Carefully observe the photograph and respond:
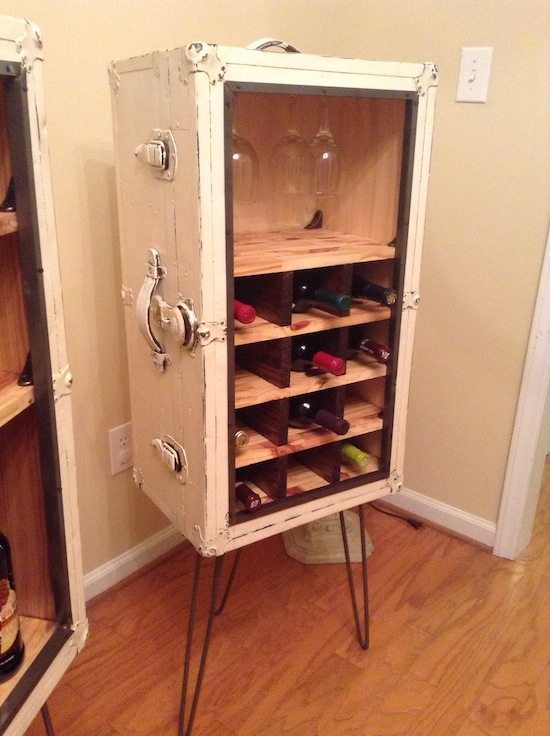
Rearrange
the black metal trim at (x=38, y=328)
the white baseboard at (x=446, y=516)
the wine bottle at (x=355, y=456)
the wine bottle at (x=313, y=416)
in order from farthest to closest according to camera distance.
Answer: the white baseboard at (x=446, y=516), the wine bottle at (x=355, y=456), the wine bottle at (x=313, y=416), the black metal trim at (x=38, y=328)

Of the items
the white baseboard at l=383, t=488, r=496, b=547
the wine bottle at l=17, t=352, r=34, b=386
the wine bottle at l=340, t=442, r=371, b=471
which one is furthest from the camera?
the white baseboard at l=383, t=488, r=496, b=547

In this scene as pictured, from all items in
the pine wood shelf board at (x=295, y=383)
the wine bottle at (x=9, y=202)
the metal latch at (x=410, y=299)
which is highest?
the wine bottle at (x=9, y=202)

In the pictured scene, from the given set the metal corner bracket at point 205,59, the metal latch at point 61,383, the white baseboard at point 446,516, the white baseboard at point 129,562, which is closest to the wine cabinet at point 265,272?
the metal corner bracket at point 205,59

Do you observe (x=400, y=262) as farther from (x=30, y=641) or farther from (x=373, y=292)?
(x=30, y=641)

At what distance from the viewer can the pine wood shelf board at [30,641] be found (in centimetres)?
84

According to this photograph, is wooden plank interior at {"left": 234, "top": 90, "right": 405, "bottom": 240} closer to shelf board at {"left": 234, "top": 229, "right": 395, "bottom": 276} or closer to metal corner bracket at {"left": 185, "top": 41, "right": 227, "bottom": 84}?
shelf board at {"left": 234, "top": 229, "right": 395, "bottom": 276}

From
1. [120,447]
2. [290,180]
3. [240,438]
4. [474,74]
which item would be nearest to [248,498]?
[240,438]

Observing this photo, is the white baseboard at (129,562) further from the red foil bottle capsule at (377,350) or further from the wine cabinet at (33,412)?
the red foil bottle capsule at (377,350)

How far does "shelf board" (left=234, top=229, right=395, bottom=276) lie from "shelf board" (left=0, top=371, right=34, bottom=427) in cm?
36

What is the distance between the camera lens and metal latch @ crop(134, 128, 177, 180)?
0.94 meters

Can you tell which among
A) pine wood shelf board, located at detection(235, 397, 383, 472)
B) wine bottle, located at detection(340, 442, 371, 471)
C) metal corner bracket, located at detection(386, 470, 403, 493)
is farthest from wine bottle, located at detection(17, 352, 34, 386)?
metal corner bracket, located at detection(386, 470, 403, 493)

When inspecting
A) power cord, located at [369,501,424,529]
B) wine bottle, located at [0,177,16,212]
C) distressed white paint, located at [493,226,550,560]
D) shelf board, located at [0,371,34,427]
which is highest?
wine bottle, located at [0,177,16,212]

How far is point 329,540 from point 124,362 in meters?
0.74

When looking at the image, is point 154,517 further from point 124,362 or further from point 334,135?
point 334,135
